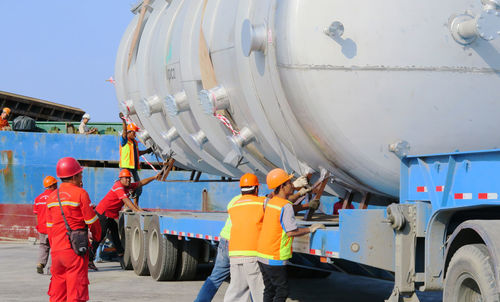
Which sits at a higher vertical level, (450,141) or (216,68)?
(216,68)

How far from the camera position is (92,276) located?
41.1 feet

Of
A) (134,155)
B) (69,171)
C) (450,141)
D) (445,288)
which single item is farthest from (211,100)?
(134,155)

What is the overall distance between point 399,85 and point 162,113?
20.6ft

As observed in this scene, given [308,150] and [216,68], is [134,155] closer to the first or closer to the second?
[216,68]

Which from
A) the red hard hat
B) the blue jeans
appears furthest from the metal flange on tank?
the red hard hat

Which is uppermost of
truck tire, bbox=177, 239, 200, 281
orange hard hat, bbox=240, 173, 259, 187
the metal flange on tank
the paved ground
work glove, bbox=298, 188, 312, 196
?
the metal flange on tank

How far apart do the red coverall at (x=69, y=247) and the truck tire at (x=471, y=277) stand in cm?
280

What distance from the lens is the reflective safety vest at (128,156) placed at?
47.2ft

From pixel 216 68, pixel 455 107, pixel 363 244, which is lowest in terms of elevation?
pixel 363 244

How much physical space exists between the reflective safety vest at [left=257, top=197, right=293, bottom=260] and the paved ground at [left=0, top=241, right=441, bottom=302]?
2996mm

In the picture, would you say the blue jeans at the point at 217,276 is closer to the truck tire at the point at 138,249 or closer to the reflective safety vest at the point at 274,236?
the reflective safety vest at the point at 274,236

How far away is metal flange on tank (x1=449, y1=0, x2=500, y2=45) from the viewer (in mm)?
6414

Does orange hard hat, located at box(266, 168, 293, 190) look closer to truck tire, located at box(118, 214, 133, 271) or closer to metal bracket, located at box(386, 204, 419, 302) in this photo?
metal bracket, located at box(386, 204, 419, 302)

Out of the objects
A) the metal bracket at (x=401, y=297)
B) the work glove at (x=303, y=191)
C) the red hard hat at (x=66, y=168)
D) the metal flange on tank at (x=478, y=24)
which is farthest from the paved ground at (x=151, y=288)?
the metal flange on tank at (x=478, y=24)
